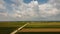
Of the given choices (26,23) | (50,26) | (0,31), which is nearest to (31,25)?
(26,23)

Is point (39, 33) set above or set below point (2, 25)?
below

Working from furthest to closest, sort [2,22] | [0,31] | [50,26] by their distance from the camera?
[50,26]
[2,22]
[0,31]

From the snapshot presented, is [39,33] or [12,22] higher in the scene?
[12,22]

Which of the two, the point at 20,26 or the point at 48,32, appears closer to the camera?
the point at 48,32

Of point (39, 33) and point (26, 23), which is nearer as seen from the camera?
point (39, 33)

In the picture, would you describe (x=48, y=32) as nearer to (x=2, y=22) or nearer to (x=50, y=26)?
(x=50, y=26)

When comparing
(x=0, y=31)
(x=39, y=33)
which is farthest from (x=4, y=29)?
(x=39, y=33)

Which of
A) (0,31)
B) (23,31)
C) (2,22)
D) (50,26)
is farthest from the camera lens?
(50,26)

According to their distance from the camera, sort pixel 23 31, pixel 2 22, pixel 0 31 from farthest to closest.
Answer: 1. pixel 2 22
2. pixel 0 31
3. pixel 23 31

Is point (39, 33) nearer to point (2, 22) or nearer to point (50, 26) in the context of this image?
point (50, 26)
